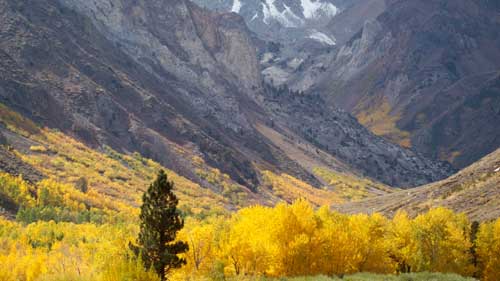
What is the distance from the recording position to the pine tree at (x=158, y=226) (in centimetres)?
4159

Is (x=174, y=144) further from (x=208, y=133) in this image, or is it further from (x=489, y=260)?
(x=489, y=260)

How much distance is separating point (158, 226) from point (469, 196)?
2535 inches

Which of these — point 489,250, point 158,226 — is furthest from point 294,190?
point 158,226

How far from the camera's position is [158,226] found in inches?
1649

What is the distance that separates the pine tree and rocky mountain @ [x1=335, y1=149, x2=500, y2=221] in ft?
177

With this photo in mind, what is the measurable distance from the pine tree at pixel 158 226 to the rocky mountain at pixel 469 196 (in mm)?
54037

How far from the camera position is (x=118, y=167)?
14338cm

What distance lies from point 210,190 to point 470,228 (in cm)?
9395

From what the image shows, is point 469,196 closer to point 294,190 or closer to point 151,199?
point 151,199

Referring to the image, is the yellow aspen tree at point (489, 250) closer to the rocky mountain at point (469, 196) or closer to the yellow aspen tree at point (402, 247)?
the yellow aspen tree at point (402, 247)

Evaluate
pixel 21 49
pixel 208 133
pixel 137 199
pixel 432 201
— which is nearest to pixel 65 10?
pixel 21 49

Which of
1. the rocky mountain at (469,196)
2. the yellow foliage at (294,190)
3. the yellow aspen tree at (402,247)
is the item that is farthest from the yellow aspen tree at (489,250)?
the yellow foliage at (294,190)

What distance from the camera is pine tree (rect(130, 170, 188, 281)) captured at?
136 feet

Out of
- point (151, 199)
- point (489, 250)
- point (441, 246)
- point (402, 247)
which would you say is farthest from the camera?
point (402, 247)
